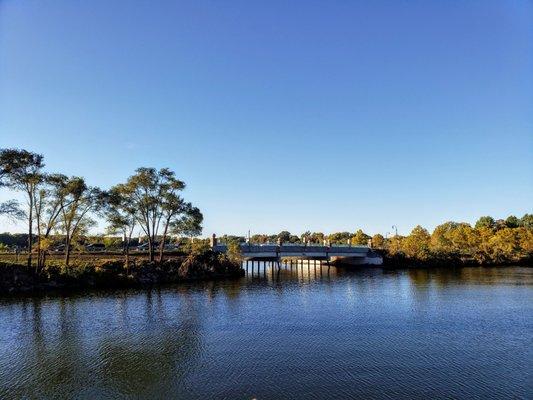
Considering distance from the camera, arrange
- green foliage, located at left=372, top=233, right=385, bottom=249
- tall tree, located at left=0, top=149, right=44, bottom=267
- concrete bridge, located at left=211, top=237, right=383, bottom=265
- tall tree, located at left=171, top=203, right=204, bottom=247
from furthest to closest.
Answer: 1. green foliage, located at left=372, top=233, right=385, bottom=249
2. concrete bridge, located at left=211, top=237, right=383, bottom=265
3. tall tree, located at left=171, top=203, right=204, bottom=247
4. tall tree, located at left=0, top=149, right=44, bottom=267

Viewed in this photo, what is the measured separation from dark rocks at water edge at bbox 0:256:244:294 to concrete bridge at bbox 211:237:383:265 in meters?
9.56

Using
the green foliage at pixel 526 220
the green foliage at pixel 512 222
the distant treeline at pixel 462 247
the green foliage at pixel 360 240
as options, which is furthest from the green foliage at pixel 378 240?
the green foliage at pixel 526 220

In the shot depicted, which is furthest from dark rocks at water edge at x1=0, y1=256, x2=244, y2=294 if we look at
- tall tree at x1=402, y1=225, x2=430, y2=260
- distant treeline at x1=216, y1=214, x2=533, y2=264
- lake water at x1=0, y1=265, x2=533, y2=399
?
tall tree at x1=402, y1=225, x2=430, y2=260

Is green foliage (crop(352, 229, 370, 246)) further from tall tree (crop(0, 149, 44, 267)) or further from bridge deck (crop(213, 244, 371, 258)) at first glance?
tall tree (crop(0, 149, 44, 267))

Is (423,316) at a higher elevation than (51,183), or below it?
below

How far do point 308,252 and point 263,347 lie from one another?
72.9m

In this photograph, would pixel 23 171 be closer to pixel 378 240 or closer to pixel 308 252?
pixel 308 252

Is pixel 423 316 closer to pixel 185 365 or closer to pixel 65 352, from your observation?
pixel 185 365

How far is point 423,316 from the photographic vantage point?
3884 cm

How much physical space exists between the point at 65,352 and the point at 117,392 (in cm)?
872

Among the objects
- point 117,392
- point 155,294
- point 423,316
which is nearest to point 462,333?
point 423,316

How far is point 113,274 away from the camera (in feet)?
194

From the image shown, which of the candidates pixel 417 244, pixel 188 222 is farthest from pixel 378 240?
pixel 188 222

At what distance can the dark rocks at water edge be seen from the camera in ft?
166
